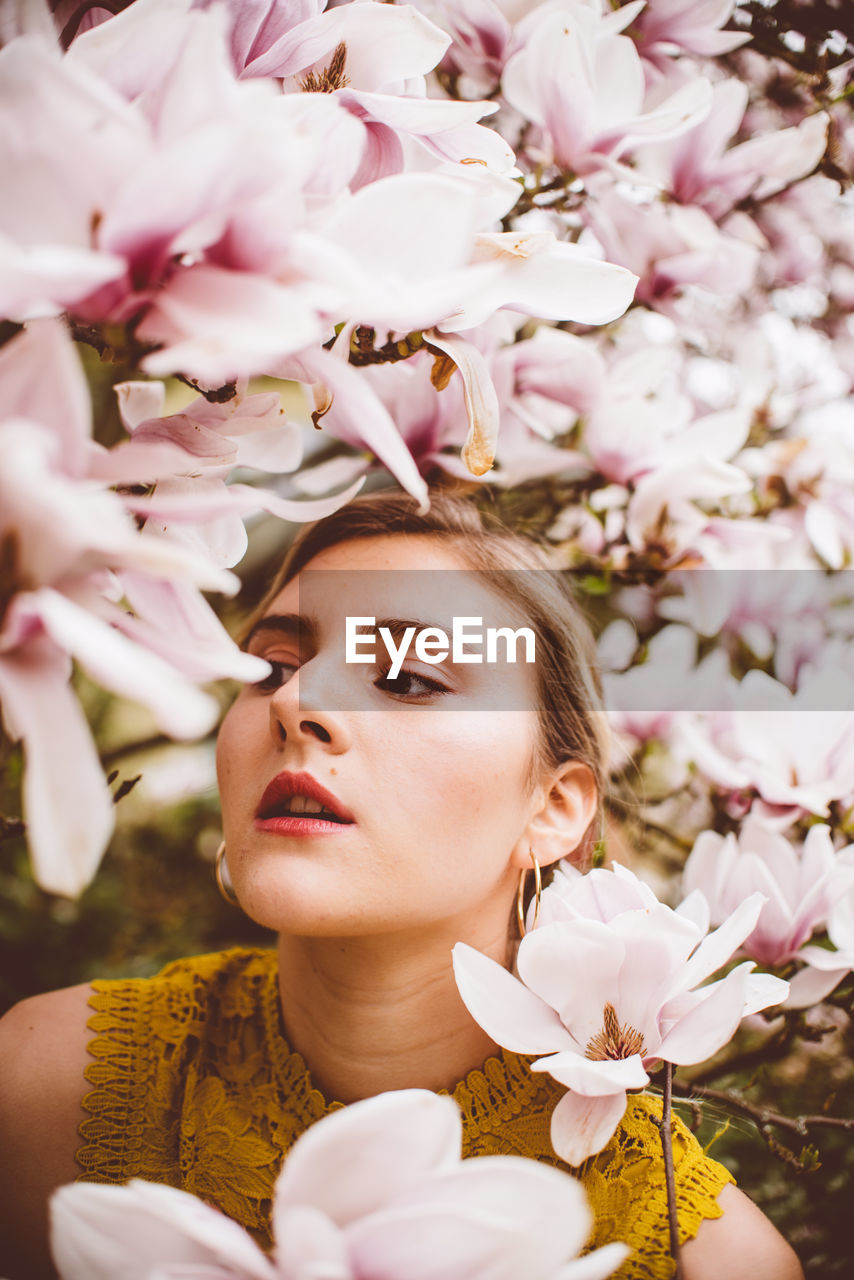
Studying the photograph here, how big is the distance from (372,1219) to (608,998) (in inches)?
12.2

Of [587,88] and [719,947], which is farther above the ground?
[587,88]

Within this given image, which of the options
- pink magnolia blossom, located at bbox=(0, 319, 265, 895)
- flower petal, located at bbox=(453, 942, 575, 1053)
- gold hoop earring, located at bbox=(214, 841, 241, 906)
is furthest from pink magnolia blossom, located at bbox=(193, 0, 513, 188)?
gold hoop earring, located at bbox=(214, 841, 241, 906)

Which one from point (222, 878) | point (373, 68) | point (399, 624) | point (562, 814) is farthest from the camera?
point (222, 878)

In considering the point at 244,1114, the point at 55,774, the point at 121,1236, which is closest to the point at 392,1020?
the point at 244,1114

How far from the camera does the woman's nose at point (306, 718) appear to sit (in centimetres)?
79

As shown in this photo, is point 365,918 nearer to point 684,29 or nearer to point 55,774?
point 55,774

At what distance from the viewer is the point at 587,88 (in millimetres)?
792

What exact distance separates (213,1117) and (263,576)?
0.81m

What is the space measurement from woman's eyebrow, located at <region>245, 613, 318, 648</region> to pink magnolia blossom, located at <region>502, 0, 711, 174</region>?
499 millimetres

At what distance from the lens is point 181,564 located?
348 millimetres

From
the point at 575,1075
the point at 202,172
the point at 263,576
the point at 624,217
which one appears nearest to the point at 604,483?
the point at 624,217

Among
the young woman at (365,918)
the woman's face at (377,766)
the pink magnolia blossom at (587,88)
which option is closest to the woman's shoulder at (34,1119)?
the young woman at (365,918)

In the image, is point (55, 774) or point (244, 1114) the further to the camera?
point (244, 1114)

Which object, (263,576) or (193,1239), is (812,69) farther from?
(193,1239)
